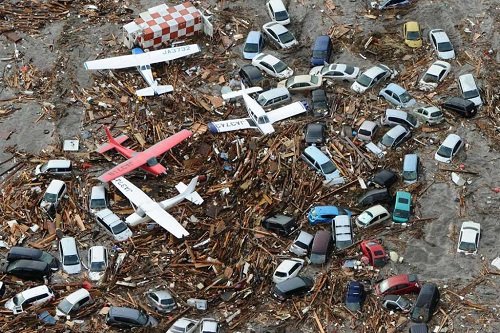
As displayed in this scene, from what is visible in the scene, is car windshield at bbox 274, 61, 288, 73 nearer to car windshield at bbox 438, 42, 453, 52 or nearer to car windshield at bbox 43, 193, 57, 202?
car windshield at bbox 438, 42, 453, 52

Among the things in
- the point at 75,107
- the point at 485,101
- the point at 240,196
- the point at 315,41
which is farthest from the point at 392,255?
the point at 75,107

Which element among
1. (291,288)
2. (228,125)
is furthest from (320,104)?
(291,288)

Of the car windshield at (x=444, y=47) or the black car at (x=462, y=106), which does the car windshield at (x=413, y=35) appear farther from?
the black car at (x=462, y=106)

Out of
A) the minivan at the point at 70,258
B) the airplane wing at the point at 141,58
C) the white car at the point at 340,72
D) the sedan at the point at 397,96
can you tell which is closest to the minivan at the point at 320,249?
the sedan at the point at 397,96

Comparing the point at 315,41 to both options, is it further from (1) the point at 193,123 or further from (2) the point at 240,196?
(2) the point at 240,196

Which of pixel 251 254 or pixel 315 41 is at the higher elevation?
pixel 315 41
